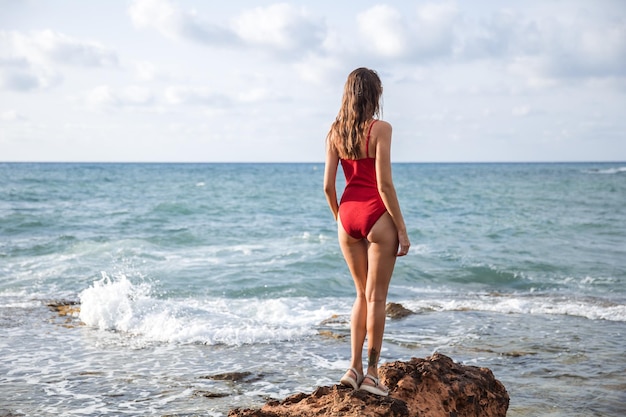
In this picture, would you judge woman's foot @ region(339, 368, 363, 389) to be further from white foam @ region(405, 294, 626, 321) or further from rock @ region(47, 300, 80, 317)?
rock @ region(47, 300, 80, 317)

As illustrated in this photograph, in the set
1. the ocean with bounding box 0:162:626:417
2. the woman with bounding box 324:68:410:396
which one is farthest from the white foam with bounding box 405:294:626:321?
the woman with bounding box 324:68:410:396

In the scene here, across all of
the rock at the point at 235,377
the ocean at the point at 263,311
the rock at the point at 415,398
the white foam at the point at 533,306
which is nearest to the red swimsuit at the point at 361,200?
the rock at the point at 415,398

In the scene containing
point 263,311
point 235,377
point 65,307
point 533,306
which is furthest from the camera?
point 533,306

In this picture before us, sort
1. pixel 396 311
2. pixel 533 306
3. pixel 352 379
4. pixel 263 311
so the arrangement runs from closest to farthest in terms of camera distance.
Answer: pixel 352 379 < pixel 396 311 < pixel 263 311 < pixel 533 306

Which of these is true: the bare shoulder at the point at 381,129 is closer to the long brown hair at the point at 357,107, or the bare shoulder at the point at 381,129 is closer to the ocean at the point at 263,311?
the long brown hair at the point at 357,107

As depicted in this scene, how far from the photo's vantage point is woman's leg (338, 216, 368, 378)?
4.35 metres

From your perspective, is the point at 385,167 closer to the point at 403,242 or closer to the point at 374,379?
the point at 403,242

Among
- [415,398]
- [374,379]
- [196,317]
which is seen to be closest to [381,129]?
[374,379]

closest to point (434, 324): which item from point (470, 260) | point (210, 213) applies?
point (470, 260)

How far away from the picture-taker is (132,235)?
65.7 ft

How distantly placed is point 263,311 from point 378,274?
266 inches

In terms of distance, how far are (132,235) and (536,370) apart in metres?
15.2

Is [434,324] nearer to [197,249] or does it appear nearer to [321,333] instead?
[321,333]

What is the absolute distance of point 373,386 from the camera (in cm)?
430
